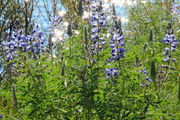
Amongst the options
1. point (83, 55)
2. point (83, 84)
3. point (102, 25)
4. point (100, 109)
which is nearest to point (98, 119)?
point (100, 109)

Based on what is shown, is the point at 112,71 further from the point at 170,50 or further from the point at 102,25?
the point at 170,50

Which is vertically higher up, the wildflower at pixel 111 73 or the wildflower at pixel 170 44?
the wildflower at pixel 170 44

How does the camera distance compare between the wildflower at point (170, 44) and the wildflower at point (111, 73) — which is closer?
the wildflower at point (111, 73)

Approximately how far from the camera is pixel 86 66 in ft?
8.21

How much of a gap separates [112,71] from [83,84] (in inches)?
17.7

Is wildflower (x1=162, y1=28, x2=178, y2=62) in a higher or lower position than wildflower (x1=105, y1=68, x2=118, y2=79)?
higher

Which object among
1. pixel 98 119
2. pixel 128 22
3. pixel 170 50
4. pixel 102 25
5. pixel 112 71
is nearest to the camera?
pixel 98 119

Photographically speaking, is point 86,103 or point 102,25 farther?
point 102,25

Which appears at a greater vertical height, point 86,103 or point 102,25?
point 102,25

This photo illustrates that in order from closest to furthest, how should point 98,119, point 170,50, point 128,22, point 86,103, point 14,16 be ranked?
point 86,103 → point 98,119 → point 170,50 → point 128,22 → point 14,16

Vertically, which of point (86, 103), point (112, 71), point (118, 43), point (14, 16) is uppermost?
point (14, 16)

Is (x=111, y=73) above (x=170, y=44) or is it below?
below

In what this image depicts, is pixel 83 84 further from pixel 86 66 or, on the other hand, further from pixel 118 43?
pixel 118 43

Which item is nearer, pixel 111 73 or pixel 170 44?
pixel 111 73
